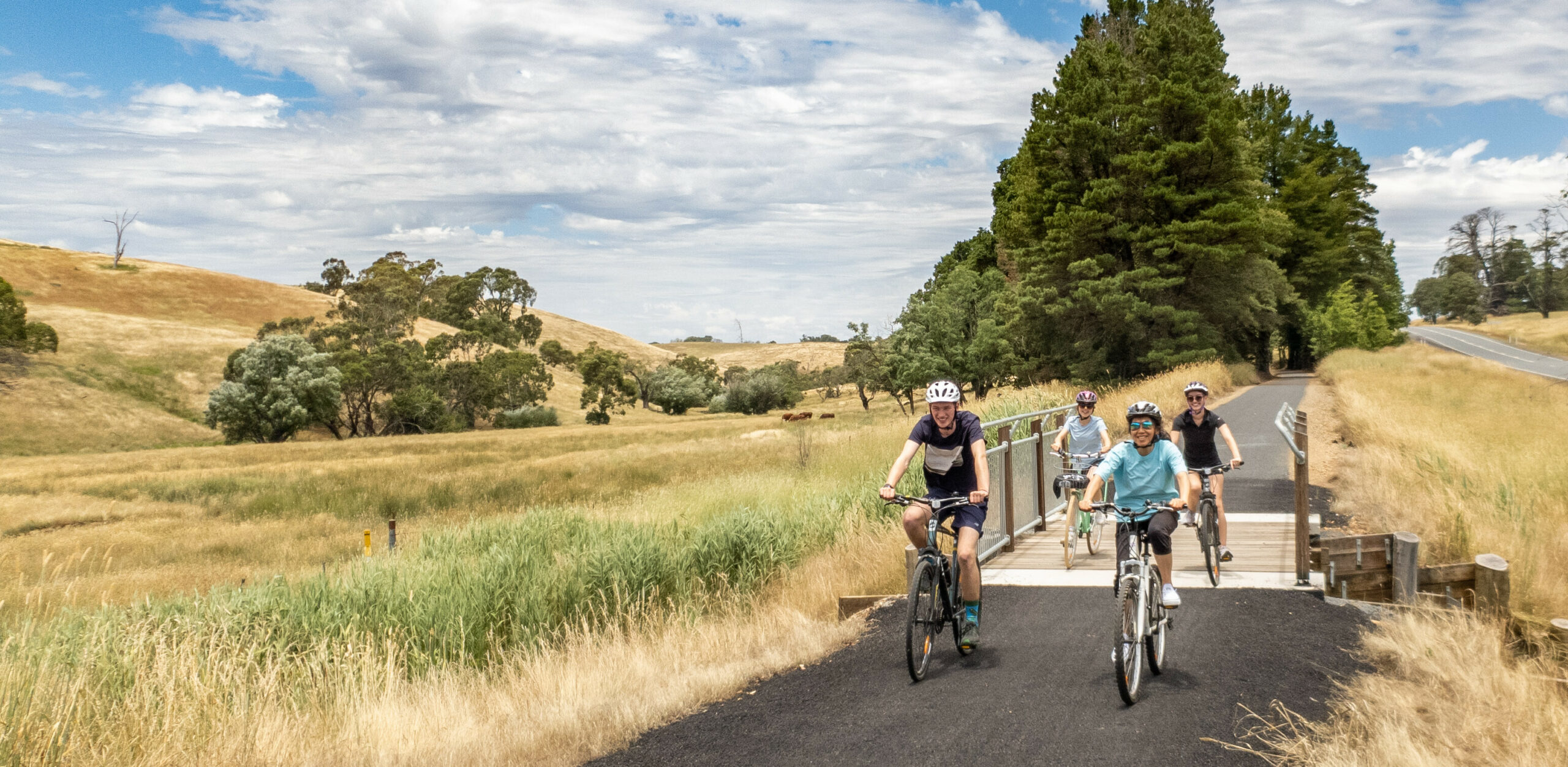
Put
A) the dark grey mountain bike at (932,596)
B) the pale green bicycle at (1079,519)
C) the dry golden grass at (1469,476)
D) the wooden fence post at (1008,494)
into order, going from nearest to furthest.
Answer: the dark grey mountain bike at (932,596), the dry golden grass at (1469,476), the pale green bicycle at (1079,519), the wooden fence post at (1008,494)

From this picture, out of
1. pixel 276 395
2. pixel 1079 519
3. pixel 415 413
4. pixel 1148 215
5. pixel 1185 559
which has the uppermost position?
pixel 1148 215

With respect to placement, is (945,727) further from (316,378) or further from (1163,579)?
(316,378)

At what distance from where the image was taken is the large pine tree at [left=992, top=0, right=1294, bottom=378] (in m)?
37.4

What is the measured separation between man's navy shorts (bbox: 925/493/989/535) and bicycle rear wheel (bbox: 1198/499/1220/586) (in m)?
3.14

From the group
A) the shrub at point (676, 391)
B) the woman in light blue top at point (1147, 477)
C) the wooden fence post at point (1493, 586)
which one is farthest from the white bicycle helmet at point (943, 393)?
the shrub at point (676, 391)

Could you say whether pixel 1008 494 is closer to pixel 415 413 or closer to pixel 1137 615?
pixel 1137 615

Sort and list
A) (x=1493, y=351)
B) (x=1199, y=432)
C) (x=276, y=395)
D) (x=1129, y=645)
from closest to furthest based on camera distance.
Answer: (x=1129, y=645)
(x=1199, y=432)
(x=276, y=395)
(x=1493, y=351)

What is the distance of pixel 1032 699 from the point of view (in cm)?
592

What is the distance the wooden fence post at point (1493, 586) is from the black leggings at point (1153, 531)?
2653 mm

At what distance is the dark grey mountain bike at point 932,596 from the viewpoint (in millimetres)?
6223

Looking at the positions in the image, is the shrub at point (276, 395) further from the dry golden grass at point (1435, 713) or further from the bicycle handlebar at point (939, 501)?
the dry golden grass at point (1435, 713)

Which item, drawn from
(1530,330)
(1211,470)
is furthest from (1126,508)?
(1530,330)

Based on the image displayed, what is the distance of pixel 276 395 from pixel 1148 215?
178 feet

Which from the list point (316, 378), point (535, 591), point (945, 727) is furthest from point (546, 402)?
point (945, 727)
